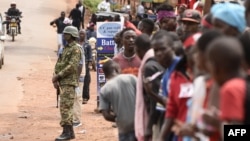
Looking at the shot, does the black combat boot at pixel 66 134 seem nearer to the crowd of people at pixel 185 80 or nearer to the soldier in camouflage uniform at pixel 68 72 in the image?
the soldier in camouflage uniform at pixel 68 72

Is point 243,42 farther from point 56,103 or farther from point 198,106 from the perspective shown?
point 56,103

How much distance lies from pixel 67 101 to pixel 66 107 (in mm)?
115

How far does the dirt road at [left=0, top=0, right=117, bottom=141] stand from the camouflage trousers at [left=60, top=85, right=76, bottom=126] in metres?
0.70

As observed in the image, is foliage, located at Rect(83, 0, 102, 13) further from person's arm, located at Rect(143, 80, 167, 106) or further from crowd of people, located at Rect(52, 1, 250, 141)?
person's arm, located at Rect(143, 80, 167, 106)

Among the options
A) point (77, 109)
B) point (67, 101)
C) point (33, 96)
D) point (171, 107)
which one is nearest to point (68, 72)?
point (67, 101)

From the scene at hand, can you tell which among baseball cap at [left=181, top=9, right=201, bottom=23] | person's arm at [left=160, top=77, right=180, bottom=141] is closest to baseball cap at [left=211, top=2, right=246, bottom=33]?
person's arm at [left=160, top=77, right=180, bottom=141]

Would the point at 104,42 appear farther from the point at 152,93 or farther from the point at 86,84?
the point at 152,93

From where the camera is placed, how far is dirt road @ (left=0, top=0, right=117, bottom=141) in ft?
44.5

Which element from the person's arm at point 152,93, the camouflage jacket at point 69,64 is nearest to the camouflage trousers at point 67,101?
the camouflage jacket at point 69,64

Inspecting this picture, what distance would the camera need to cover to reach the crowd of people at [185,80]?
4348mm

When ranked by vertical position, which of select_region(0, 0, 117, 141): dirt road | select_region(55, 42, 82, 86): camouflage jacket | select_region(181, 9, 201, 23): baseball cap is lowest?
select_region(0, 0, 117, 141): dirt road

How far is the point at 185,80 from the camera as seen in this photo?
6047 millimetres

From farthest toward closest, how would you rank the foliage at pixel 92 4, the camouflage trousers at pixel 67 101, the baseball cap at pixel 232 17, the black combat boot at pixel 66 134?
the foliage at pixel 92 4, the black combat boot at pixel 66 134, the camouflage trousers at pixel 67 101, the baseball cap at pixel 232 17

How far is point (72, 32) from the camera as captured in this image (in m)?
11.7
